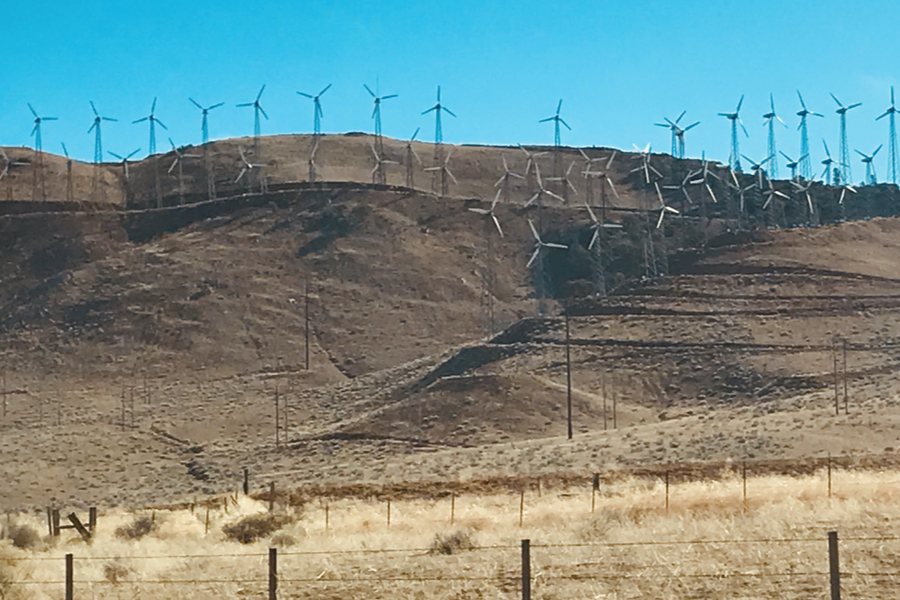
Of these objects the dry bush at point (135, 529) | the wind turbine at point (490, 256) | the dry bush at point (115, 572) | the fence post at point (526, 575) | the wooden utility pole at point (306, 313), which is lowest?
the dry bush at point (135, 529)

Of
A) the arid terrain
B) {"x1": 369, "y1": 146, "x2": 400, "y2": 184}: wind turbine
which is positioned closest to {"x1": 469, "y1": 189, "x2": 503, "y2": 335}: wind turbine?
the arid terrain

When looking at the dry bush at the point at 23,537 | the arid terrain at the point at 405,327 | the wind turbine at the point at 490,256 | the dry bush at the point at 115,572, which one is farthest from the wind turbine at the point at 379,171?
the dry bush at the point at 115,572

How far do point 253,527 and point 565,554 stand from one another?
10.2 metres

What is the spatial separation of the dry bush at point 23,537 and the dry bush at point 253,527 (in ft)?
14.7

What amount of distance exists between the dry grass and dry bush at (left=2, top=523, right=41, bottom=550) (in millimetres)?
851

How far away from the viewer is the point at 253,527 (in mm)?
29938

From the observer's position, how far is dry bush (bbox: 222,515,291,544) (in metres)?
29.2

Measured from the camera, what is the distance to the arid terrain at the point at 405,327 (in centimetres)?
7319

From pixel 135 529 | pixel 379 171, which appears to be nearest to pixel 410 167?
pixel 379 171

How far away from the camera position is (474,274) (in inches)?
5007

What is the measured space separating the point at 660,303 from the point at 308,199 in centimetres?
5015

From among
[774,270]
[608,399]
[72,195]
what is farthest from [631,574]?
[72,195]

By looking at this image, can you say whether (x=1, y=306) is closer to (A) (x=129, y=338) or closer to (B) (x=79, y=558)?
(A) (x=129, y=338)

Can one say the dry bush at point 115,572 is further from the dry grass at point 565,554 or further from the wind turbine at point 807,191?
the wind turbine at point 807,191
